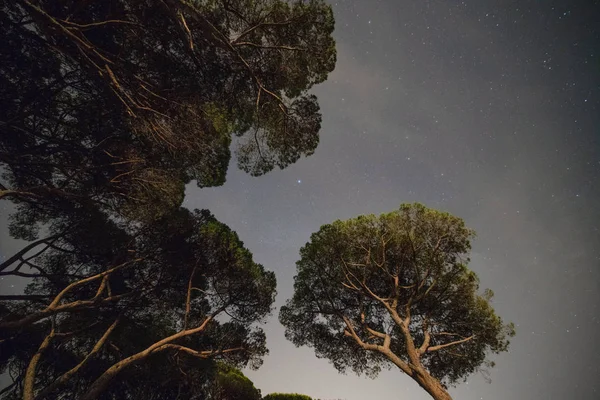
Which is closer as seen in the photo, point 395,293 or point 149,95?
point 149,95

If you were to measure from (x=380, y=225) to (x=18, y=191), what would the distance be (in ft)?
42.2

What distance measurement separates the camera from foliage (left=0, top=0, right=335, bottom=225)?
6.77 metres

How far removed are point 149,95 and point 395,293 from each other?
39.0 ft

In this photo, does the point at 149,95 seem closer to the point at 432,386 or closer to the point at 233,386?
the point at 432,386

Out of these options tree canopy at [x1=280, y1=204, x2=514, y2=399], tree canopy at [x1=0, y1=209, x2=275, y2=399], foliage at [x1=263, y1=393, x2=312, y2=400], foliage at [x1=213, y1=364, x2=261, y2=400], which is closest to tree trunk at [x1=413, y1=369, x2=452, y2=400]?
tree canopy at [x1=280, y1=204, x2=514, y2=399]

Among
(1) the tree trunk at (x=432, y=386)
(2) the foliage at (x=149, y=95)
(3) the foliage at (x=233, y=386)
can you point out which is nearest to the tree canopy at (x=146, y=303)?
(3) the foliage at (x=233, y=386)

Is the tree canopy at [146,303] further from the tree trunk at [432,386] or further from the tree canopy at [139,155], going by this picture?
the tree trunk at [432,386]

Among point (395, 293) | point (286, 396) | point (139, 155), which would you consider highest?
point (139, 155)

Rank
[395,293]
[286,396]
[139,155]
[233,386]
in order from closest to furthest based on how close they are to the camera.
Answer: [139,155] < [395,293] < [233,386] < [286,396]

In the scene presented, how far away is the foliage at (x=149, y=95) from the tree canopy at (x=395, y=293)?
5959 mm

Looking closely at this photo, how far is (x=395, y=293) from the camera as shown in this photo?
10977 millimetres

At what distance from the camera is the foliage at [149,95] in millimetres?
6766

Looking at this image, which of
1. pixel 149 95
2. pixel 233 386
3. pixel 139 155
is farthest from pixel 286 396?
pixel 149 95

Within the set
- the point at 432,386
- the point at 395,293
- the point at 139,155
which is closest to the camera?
the point at 432,386
